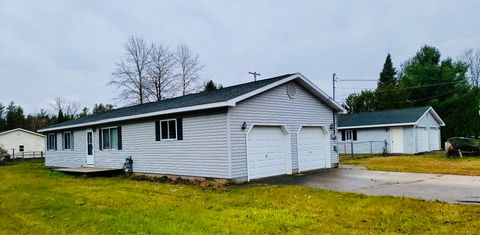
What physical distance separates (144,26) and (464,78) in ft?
135

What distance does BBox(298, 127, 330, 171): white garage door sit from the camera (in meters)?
15.7

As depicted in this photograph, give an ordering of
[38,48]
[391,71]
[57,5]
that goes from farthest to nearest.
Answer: [391,71] < [38,48] < [57,5]

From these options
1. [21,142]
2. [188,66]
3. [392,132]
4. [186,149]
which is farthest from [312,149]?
[21,142]

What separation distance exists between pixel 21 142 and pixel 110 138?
1410 inches

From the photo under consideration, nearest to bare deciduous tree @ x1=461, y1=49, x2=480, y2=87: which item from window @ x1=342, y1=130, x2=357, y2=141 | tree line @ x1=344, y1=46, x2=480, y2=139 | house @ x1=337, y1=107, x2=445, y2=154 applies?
tree line @ x1=344, y1=46, x2=480, y2=139

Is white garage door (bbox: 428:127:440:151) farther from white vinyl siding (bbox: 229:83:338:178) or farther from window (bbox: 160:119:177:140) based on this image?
window (bbox: 160:119:177:140)

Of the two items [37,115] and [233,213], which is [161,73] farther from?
[37,115]

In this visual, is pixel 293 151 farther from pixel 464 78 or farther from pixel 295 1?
pixel 464 78

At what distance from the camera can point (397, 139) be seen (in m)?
29.4

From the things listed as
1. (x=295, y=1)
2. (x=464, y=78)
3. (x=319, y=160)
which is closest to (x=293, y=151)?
(x=319, y=160)

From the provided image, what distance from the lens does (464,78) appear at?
47250mm

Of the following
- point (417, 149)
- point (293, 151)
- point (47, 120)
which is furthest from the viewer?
point (47, 120)

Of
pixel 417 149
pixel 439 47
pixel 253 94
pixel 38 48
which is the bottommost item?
pixel 417 149

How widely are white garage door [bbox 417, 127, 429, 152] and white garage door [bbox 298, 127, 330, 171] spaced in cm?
1569
